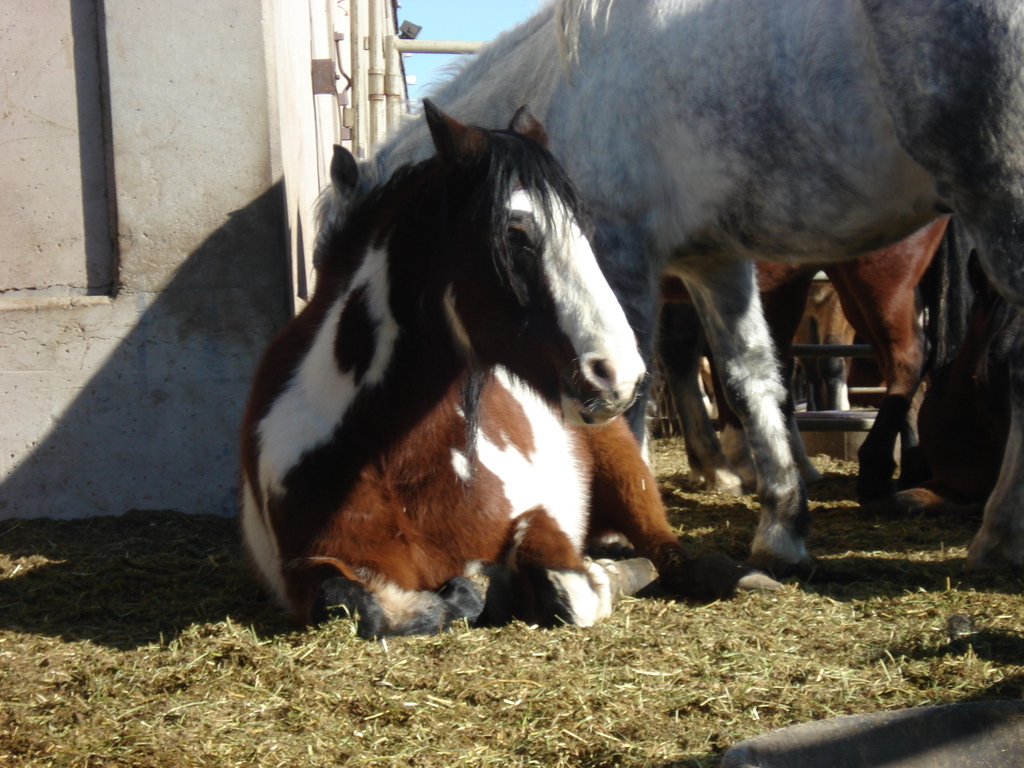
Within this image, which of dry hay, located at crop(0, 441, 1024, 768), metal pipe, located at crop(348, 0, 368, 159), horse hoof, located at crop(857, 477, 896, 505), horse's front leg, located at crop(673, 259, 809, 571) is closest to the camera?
dry hay, located at crop(0, 441, 1024, 768)

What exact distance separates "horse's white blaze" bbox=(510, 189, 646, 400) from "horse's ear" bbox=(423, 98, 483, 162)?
0.19 metres

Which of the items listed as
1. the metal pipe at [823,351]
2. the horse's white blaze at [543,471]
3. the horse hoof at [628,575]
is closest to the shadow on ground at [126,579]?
the horse's white blaze at [543,471]

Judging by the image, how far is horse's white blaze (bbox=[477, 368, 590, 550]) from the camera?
309cm

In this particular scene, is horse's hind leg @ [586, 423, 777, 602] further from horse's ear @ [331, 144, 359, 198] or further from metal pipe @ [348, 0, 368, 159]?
metal pipe @ [348, 0, 368, 159]

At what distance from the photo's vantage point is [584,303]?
247 centimetres

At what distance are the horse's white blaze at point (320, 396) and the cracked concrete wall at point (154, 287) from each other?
1.73 m

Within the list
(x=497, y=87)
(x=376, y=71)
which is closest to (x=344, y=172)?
(x=497, y=87)

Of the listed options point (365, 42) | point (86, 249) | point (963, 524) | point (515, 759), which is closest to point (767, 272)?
point (963, 524)

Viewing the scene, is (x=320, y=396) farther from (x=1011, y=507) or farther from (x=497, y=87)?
(x=1011, y=507)

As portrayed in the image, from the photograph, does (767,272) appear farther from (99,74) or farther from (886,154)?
(99,74)

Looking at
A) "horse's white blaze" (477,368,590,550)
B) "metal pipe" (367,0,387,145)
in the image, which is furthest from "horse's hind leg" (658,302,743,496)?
"metal pipe" (367,0,387,145)

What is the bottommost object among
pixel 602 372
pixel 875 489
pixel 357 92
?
pixel 875 489

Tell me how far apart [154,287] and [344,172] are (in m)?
1.11

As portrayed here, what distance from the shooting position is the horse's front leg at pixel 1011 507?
10.9 ft
